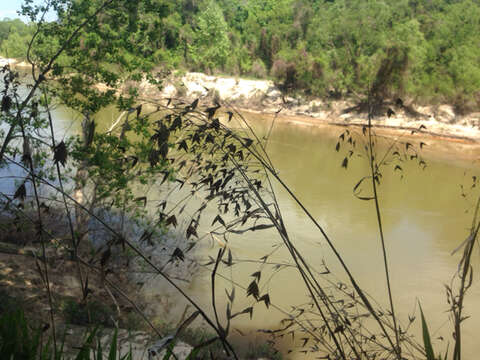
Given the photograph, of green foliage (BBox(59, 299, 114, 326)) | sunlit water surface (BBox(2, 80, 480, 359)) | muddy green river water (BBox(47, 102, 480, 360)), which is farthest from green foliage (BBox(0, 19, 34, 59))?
green foliage (BBox(59, 299, 114, 326))

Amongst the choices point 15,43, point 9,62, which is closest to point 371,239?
point 9,62

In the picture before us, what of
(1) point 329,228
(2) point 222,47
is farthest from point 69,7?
(2) point 222,47

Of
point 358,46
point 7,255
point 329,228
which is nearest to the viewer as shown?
point 7,255

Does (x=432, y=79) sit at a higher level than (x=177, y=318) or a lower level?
higher

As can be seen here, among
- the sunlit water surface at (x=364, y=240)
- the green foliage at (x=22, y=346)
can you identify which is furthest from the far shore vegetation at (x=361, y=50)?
the green foliage at (x=22, y=346)

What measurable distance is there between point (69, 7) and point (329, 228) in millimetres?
5247

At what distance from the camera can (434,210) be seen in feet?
30.9

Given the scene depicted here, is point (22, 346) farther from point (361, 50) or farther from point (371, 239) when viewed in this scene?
point (361, 50)

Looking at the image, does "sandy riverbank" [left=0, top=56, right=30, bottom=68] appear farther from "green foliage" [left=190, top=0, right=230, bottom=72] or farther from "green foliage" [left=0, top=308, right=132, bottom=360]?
"green foliage" [left=190, top=0, right=230, bottom=72]

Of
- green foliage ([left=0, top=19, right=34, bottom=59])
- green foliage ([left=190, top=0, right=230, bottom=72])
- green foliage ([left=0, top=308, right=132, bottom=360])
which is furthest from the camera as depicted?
green foliage ([left=190, top=0, right=230, bottom=72])

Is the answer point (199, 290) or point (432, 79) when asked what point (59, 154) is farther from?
point (432, 79)

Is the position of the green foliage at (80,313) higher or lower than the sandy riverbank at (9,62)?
lower

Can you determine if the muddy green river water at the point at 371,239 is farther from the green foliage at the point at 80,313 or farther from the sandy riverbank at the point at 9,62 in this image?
the sandy riverbank at the point at 9,62

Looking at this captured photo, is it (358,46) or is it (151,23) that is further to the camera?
(358,46)
